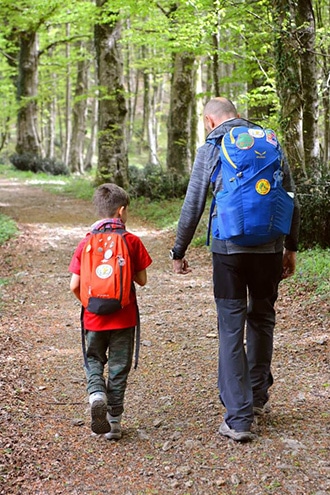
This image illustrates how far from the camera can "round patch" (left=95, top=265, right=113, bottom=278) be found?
3.52 meters

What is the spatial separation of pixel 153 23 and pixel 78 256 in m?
11.3

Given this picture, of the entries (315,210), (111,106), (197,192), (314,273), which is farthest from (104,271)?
(111,106)

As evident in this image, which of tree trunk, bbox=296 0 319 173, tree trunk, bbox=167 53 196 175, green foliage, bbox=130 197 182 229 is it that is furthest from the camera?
tree trunk, bbox=167 53 196 175

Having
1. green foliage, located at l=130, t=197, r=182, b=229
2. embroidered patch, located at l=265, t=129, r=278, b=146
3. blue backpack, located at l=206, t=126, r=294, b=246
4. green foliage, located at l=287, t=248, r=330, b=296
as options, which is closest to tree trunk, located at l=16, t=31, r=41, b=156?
green foliage, located at l=130, t=197, r=182, b=229

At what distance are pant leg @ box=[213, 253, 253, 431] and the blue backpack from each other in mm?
260

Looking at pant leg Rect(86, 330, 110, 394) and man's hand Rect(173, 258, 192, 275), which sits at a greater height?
man's hand Rect(173, 258, 192, 275)

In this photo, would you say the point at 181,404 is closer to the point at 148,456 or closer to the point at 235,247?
the point at 148,456

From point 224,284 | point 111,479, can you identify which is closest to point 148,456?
point 111,479

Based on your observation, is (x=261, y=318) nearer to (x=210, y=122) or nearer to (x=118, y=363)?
(x=118, y=363)

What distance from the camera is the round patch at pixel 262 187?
130 inches

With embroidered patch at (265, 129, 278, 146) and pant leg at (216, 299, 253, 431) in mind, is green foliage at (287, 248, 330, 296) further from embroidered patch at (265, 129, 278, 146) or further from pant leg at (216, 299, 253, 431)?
embroidered patch at (265, 129, 278, 146)

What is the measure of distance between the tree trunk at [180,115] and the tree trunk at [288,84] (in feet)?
25.2

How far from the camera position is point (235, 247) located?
3438 mm

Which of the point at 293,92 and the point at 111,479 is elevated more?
the point at 293,92
